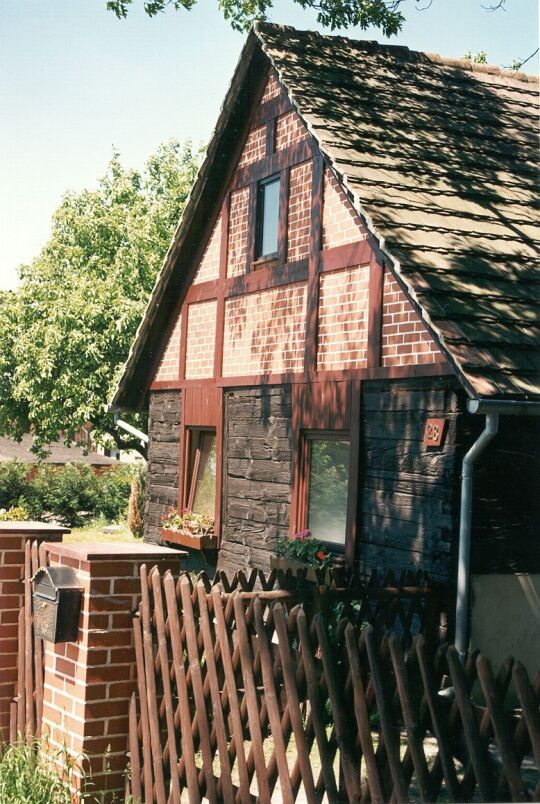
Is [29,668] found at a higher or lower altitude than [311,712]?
lower

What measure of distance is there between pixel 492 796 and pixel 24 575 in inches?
140

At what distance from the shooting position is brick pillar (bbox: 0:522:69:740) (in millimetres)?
5906

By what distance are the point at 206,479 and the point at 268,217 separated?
3.73 m

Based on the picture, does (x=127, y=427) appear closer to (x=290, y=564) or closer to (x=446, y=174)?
(x=290, y=564)

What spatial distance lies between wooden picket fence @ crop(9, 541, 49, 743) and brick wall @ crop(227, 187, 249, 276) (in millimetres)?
6958

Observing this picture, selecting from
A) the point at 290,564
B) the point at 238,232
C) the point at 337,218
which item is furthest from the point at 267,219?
the point at 290,564

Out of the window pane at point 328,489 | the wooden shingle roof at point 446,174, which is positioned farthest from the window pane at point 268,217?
the window pane at point 328,489

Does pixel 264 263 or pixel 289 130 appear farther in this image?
pixel 264 263

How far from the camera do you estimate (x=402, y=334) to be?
29.2 feet

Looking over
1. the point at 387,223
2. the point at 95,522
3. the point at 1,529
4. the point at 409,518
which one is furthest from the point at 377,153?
the point at 95,522

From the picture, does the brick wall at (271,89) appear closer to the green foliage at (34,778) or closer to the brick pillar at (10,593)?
the brick pillar at (10,593)

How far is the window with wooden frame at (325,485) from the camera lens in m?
9.96

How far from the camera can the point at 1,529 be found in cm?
586

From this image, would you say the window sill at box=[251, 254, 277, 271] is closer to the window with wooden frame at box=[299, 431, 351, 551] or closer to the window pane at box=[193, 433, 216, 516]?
the window with wooden frame at box=[299, 431, 351, 551]
